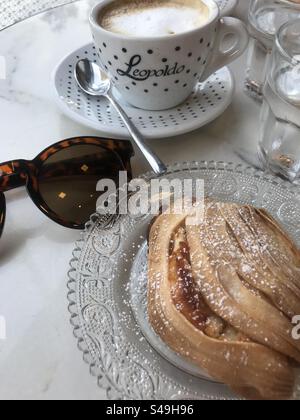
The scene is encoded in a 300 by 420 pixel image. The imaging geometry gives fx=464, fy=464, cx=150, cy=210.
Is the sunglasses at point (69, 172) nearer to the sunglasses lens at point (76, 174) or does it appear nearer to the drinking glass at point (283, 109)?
the sunglasses lens at point (76, 174)

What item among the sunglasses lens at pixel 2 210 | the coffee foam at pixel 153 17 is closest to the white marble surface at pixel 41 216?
the sunglasses lens at pixel 2 210

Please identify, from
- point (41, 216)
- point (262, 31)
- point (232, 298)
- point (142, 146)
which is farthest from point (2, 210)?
point (262, 31)

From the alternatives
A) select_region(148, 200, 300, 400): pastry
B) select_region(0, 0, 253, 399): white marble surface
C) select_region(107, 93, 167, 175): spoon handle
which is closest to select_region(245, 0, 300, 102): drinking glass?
select_region(0, 0, 253, 399): white marble surface

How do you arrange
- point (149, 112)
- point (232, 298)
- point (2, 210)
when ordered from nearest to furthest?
point (232, 298) < point (2, 210) < point (149, 112)

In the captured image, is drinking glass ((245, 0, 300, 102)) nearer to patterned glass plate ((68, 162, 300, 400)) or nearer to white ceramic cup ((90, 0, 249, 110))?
white ceramic cup ((90, 0, 249, 110))

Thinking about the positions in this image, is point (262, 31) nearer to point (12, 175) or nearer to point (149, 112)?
point (149, 112)

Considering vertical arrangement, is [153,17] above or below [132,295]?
above

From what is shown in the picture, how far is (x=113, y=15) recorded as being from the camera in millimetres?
657

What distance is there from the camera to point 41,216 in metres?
0.57

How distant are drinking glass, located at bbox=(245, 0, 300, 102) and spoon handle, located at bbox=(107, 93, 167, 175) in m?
0.22

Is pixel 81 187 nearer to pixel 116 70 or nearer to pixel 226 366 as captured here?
pixel 116 70

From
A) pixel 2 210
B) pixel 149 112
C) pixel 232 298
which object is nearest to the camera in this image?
pixel 232 298

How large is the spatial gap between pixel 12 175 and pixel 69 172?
71 mm

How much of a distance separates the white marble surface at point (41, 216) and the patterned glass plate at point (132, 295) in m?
0.04
